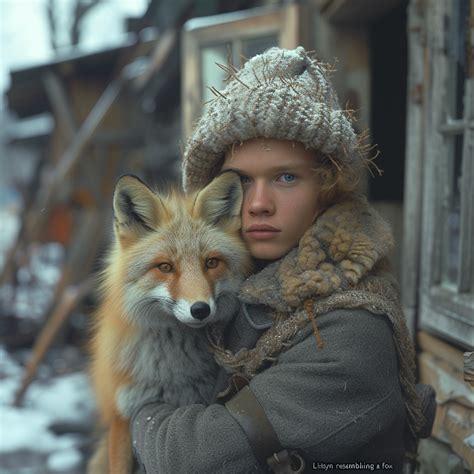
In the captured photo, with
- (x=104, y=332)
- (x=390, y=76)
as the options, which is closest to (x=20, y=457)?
(x=104, y=332)

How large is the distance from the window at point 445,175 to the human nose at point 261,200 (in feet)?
3.35

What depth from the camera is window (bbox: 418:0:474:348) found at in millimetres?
2344

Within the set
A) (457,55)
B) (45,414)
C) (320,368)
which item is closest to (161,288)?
(320,368)

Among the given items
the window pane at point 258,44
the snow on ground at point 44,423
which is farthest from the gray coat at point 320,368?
the window pane at point 258,44

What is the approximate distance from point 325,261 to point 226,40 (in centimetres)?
286

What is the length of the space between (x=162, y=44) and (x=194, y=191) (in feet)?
16.6

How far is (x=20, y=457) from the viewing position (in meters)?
4.42

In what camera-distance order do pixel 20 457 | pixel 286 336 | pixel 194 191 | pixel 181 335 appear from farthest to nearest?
pixel 20 457
pixel 194 191
pixel 181 335
pixel 286 336

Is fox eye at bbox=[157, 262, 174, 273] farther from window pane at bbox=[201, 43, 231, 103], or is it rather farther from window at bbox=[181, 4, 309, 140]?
window pane at bbox=[201, 43, 231, 103]

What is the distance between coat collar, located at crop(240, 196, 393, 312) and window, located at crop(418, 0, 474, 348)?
2.81ft

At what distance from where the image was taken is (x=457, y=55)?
258 cm

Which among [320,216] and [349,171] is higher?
[349,171]

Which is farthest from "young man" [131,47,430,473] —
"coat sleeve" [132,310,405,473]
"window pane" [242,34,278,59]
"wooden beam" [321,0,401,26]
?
"window pane" [242,34,278,59]

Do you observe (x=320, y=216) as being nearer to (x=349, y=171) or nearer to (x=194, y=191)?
(x=349, y=171)
